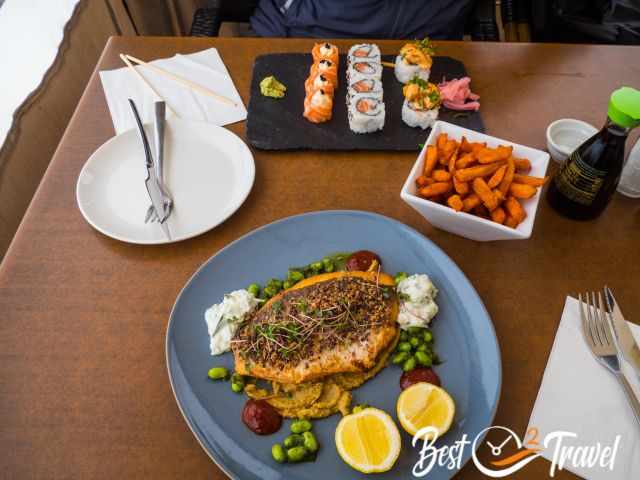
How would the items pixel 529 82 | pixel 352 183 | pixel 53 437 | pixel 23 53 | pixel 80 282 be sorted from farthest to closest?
pixel 23 53 < pixel 529 82 < pixel 352 183 < pixel 80 282 < pixel 53 437

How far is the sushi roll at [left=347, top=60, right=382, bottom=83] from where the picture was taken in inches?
66.4

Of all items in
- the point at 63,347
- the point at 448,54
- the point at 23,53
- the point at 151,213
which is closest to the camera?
the point at 63,347

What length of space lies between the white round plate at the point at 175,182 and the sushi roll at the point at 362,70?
1.65 ft

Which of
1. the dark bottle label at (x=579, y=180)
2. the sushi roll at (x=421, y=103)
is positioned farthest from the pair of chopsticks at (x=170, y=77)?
the dark bottle label at (x=579, y=180)

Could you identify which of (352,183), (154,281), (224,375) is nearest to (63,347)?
(154,281)

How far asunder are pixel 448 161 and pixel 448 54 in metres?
0.77

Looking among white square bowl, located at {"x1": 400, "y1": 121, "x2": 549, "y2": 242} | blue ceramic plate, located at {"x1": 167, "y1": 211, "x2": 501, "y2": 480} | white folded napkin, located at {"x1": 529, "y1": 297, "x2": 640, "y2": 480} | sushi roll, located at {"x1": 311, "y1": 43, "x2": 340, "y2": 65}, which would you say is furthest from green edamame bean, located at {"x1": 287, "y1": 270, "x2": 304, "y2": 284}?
sushi roll, located at {"x1": 311, "y1": 43, "x2": 340, "y2": 65}

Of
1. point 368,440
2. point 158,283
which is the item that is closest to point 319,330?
point 368,440

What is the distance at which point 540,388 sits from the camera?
41.2 inches

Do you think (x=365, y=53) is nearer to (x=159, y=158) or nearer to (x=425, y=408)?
(x=159, y=158)

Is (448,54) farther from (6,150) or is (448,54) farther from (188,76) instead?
(6,150)

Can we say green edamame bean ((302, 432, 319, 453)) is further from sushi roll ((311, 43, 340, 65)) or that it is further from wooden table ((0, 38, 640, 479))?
sushi roll ((311, 43, 340, 65))

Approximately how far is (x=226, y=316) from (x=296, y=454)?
1.15 ft

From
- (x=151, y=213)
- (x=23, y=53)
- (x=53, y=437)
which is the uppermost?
(x=23, y=53)
